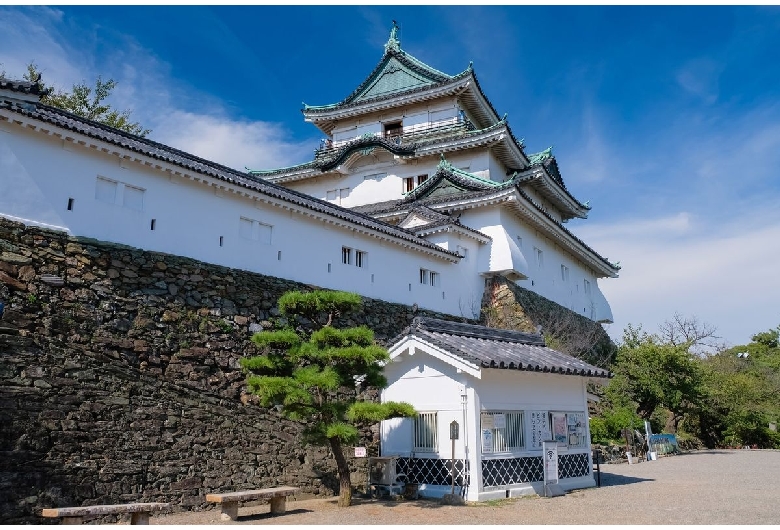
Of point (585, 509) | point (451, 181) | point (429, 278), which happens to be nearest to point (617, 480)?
point (585, 509)

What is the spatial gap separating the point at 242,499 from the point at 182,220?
622cm

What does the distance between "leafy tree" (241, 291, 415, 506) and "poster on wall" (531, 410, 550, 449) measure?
3.31 m

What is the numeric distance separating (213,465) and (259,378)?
8.82 ft

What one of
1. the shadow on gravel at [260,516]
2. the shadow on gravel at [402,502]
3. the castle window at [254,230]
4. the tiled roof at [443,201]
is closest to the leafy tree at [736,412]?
the tiled roof at [443,201]

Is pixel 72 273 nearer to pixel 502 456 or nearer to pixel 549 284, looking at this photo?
pixel 502 456

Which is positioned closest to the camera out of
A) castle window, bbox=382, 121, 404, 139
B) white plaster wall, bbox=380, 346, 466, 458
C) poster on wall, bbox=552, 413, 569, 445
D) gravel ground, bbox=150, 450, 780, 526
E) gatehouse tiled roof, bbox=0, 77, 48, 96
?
gravel ground, bbox=150, 450, 780, 526

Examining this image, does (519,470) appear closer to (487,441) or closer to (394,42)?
(487,441)

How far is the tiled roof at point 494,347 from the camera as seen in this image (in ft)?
37.5

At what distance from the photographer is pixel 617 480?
14789mm

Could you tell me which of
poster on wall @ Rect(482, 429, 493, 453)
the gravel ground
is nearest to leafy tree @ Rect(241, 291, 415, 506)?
the gravel ground

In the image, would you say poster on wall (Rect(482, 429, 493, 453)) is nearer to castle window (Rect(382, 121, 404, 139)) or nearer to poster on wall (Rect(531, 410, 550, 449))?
Answer: poster on wall (Rect(531, 410, 550, 449))

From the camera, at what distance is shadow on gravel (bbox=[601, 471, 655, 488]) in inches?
548

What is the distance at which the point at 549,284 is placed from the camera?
26.7m

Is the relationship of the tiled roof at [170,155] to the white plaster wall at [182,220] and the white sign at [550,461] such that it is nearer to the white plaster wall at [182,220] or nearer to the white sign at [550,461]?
the white plaster wall at [182,220]
